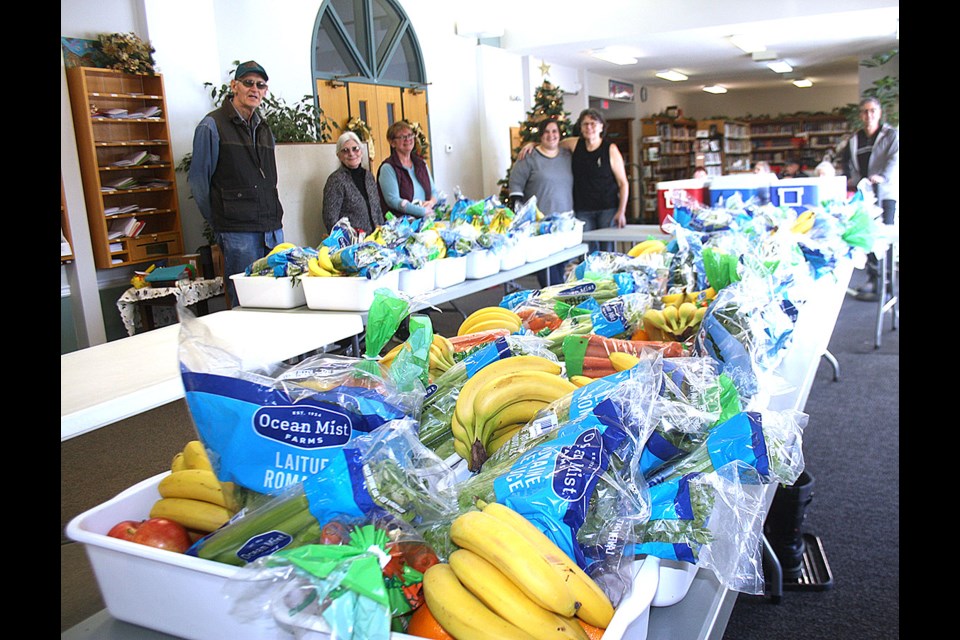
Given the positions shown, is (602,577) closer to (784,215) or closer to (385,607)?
(385,607)

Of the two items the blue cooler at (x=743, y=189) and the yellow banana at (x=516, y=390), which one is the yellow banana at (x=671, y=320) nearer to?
the yellow banana at (x=516, y=390)

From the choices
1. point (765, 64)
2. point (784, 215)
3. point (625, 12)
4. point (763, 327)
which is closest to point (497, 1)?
point (625, 12)

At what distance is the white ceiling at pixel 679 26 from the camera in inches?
355

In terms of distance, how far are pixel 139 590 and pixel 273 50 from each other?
695 centimetres

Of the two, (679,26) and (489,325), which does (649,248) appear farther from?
(679,26)

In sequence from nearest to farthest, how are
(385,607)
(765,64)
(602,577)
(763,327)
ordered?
(385,607)
(602,577)
(763,327)
(765,64)

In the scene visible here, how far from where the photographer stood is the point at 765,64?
13312 mm

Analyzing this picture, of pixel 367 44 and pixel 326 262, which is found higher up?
pixel 367 44

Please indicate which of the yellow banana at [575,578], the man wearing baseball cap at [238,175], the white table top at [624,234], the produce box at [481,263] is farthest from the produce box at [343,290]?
the white table top at [624,234]

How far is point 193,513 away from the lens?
0.84 metres

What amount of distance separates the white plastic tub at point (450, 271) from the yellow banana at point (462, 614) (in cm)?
214

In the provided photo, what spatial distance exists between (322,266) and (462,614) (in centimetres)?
198

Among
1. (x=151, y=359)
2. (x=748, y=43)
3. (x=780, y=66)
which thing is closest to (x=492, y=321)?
(x=151, y=359)

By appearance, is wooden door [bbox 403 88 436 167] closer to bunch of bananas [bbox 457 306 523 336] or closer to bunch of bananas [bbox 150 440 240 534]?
bunch of bananas [bbox 457 306 523 336]
